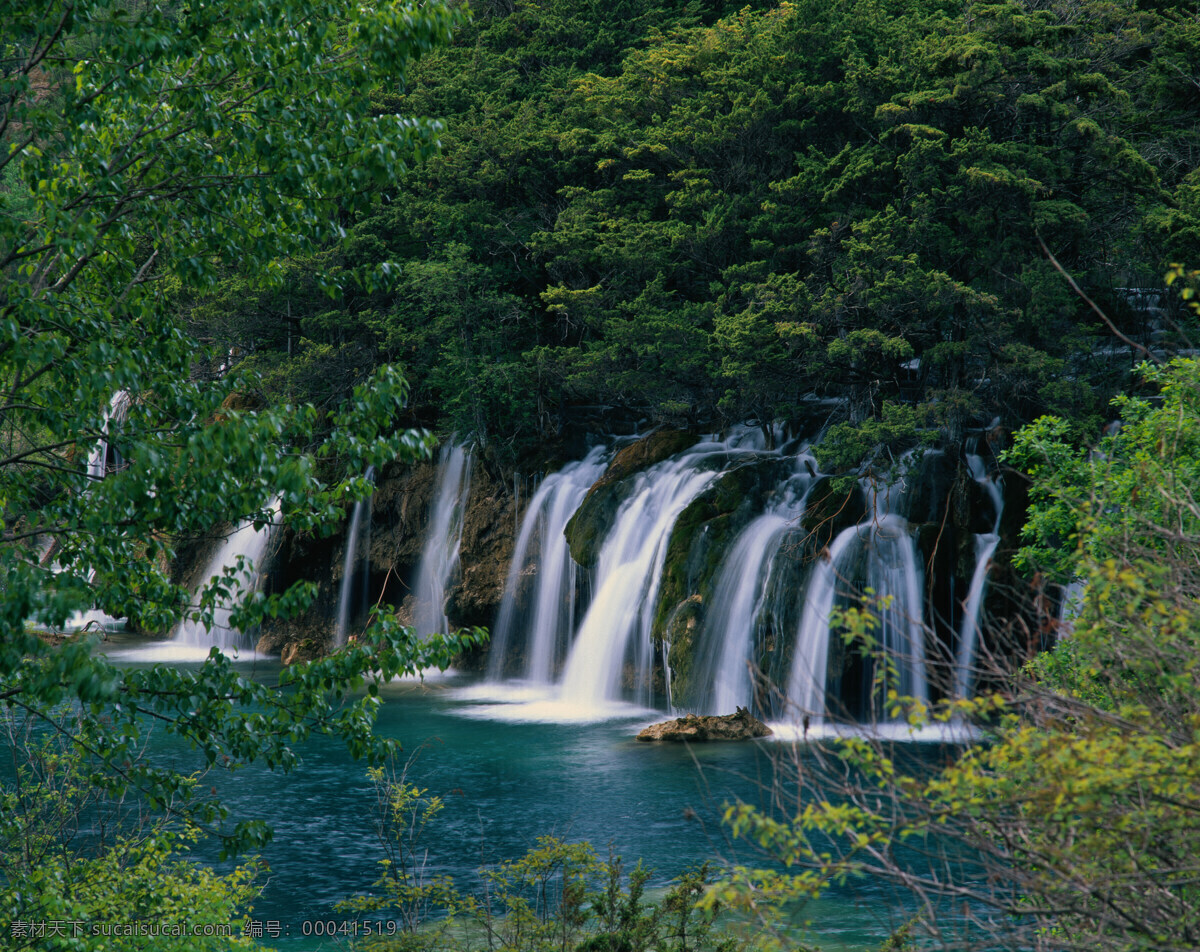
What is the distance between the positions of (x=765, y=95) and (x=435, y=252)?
934 cm

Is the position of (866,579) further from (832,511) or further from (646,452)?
(646,452)

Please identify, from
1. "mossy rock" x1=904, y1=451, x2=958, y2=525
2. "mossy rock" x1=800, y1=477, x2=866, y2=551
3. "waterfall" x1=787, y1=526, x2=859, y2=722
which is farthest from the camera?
"mossy rock" x1=904, y1=451, x2=958, y2=525

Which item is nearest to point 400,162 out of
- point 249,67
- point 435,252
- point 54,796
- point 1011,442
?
point 249,67

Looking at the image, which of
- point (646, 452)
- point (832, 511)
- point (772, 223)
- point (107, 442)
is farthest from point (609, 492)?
point (107, 442)

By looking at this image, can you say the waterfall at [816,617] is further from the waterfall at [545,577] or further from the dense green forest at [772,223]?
the waterfall at [545,577]

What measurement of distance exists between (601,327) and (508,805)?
12260mm

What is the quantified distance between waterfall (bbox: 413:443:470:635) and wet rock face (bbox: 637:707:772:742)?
9.93 m

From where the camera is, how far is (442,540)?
26.4 meters

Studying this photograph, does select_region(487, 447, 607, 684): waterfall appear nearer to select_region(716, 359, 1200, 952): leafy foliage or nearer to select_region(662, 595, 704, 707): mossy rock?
select_region(662, 595, 704, 707): mossy rock

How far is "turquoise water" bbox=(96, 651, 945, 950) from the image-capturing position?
37.5ft

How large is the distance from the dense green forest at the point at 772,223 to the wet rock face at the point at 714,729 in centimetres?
556

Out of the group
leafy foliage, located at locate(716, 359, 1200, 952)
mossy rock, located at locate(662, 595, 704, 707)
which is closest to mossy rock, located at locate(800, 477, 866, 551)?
mossy rock, located at locate(662, 595, 704, 707)

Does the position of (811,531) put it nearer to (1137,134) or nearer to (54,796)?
(1137,134)

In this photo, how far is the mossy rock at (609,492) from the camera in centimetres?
2184
